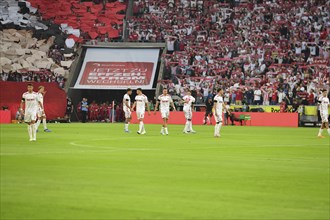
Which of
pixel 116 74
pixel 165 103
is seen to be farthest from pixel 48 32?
pixel 165 103

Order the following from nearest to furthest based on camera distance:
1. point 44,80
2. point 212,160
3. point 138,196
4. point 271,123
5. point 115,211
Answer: point 115,211, point 138,196, point 212,160, point 271,123, point 44,80

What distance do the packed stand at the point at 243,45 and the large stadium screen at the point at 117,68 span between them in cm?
149

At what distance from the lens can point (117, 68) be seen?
230 feet

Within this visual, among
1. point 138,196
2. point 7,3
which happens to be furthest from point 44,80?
point 138,196

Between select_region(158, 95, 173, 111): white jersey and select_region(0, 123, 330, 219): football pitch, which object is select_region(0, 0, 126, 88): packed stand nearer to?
select_region(158, 95, 173, 111): white jersey

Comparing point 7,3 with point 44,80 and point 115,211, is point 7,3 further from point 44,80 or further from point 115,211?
point 115,211

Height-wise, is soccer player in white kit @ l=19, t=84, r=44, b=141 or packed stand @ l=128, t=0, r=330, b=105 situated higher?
packed stand @ l=128, t=0, r=330, b=105

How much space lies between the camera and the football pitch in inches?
480

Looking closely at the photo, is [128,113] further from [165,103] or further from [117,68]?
[117,68]

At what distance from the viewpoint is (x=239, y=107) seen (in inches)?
2441

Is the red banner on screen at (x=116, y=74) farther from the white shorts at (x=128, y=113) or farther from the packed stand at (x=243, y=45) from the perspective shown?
the white shorts at (x=128, y=113)

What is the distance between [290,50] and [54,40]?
881 inches

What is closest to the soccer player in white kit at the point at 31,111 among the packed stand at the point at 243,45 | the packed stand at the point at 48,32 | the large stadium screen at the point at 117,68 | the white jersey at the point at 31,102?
the white jersey at the point at 31,102

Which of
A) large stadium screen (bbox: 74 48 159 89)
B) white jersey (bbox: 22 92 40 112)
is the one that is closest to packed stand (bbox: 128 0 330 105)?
large stadium screen (bbox: 74 48 159 89)
